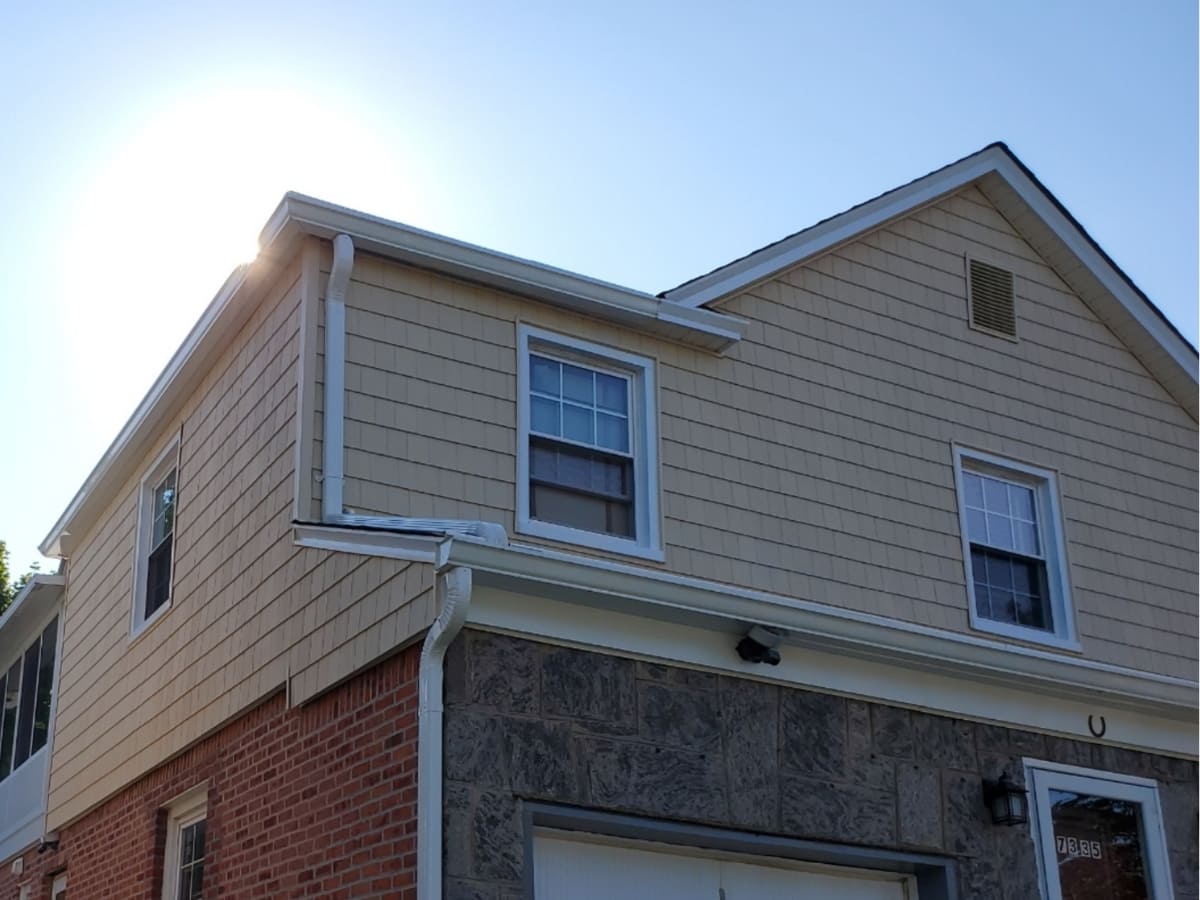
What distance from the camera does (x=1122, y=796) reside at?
10188mm

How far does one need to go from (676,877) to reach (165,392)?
20.7ft

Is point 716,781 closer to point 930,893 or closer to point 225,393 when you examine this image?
point 930,893

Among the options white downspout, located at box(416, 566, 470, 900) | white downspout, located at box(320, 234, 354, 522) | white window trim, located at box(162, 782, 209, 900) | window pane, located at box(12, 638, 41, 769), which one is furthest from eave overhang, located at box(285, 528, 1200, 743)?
window pane, located at box(12, 638, 41, 769)

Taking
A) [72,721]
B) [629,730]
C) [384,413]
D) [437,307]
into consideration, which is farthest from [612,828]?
[72,721]

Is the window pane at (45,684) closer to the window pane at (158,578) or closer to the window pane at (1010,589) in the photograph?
the window pane at (158,578)

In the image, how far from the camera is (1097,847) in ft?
32.7

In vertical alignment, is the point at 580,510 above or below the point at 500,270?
below

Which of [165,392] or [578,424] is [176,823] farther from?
[578,424]

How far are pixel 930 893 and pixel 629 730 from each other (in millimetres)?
2407

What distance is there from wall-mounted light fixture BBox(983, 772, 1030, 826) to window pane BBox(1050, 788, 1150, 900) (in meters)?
0.50

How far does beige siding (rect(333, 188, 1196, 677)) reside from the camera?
33.0ft

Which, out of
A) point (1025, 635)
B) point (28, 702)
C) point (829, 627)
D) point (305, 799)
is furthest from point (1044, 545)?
point (28, 702)

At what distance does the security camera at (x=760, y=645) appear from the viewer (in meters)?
8.47

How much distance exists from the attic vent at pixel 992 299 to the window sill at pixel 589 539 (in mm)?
4289
